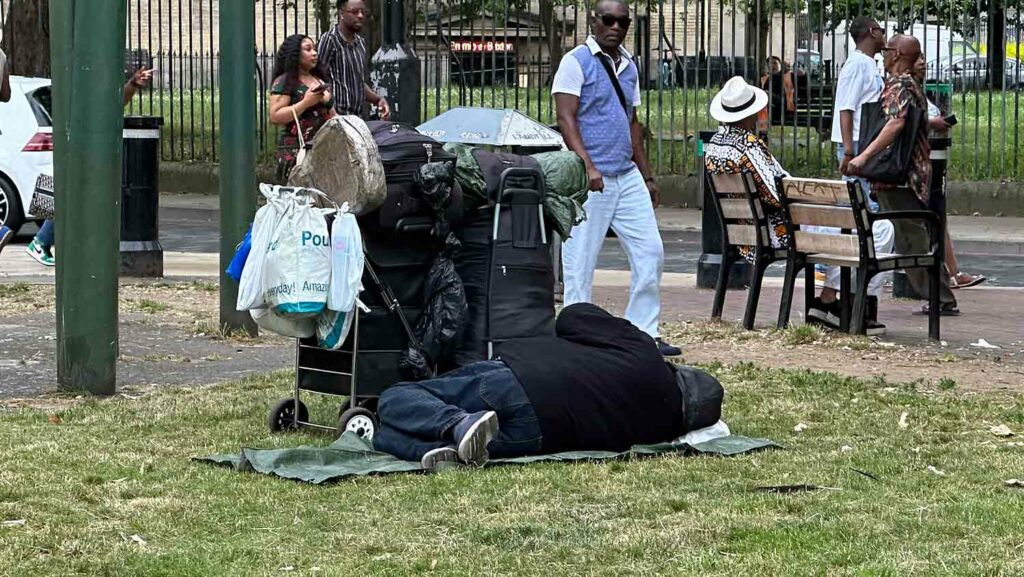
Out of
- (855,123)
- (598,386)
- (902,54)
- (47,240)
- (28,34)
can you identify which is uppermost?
(28,34)

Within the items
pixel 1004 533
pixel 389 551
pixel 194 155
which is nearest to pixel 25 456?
pixel 389 551

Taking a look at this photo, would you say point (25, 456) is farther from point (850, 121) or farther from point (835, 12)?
point (835, 12)

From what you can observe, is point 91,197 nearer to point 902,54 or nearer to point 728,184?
point 728,184

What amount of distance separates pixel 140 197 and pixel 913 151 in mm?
5409

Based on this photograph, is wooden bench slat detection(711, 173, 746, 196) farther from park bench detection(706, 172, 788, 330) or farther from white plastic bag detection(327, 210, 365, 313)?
white plastic bag detection(327, 210, 365, 313)

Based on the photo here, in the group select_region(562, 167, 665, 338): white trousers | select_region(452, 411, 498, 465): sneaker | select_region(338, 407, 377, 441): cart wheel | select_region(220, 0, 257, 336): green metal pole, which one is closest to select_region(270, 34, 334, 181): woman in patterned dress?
select_region(220, 0, 257, 336): green metal pole

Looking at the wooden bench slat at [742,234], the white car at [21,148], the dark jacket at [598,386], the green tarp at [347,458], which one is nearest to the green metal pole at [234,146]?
the wooden bench slat at [742,234]

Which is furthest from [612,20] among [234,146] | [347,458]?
[347,458]

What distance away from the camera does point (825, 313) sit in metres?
10.4

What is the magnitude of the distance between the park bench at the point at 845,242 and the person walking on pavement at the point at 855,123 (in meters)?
0.32

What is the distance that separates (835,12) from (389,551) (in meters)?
15.1

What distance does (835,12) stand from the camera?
1903 centimetres

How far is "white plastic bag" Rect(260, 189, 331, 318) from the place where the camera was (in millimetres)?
6438

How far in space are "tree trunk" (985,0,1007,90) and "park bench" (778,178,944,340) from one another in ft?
29.6
